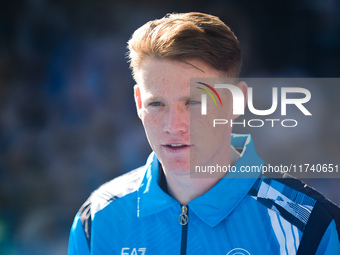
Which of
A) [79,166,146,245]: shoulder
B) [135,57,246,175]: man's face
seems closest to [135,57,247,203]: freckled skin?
[135,57,246,175]: man's face

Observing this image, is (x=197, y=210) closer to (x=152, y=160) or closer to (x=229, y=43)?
(x=152, y=160)

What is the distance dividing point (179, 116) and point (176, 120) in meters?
0.02

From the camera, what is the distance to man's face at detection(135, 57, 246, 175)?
1.51 metres

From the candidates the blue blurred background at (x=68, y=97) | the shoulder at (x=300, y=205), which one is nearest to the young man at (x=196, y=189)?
the shoulder at (x=300, y=205)

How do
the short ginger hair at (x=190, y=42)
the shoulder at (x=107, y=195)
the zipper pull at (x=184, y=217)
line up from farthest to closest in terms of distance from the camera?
the shoulder at (x=107, y=195), the zipper pull at (x=184, y=217), the short ginger hair at (x=190, y=42)

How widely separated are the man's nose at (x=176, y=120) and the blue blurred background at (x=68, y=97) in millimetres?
2136

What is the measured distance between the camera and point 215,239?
158 centimetres

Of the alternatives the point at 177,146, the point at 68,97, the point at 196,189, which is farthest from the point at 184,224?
the point at 68,97

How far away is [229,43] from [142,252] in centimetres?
82

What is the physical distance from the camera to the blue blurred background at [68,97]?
3.61 metres

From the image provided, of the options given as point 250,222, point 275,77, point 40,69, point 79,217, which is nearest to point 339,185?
point 275,77

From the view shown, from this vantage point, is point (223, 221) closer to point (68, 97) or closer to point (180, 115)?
point (180, 115)

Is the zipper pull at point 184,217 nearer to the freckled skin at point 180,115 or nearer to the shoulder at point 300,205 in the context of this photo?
the freckled skin at point 180,115

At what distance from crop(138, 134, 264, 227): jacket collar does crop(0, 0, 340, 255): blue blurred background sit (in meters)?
1.99
